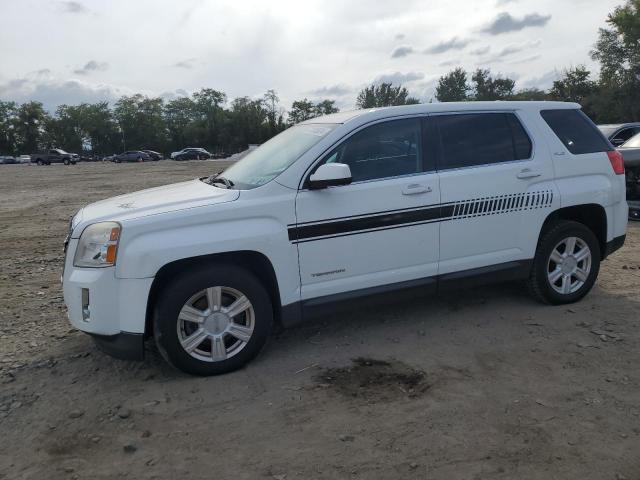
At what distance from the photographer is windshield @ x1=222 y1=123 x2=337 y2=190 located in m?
4.27

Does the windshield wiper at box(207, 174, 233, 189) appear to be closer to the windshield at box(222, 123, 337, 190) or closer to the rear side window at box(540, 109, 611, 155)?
the windshield at box(222, 123, 337, 190)

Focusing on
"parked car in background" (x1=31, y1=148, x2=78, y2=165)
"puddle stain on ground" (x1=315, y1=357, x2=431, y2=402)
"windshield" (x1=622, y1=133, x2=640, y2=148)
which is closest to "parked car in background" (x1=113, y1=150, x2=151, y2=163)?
"parked car in background" (x1=31, y1=148, x2=78, y2=165)

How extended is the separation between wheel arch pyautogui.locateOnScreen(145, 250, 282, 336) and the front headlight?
337 millimetres

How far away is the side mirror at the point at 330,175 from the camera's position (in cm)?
388

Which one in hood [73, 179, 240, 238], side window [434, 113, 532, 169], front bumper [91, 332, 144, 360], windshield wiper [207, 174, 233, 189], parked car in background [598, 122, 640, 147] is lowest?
front bumper [91, 332, 144, 360]

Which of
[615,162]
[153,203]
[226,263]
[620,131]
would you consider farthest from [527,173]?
[620,131]

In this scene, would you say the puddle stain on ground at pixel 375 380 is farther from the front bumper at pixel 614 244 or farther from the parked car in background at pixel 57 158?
the parked car in background at pixel 57 158

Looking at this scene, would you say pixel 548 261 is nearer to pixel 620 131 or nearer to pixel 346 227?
pixel 346 227

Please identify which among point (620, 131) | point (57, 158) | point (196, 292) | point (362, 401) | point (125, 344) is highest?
point (57, 158)

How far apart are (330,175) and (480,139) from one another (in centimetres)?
162

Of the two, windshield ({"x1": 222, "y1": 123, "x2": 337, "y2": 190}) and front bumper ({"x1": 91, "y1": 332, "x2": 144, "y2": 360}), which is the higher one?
windshield ({"x1": 222, "y1": 123, "x2": 337, "y2": 190})

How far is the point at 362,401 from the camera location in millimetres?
3482

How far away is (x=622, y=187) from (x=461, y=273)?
6.44ft

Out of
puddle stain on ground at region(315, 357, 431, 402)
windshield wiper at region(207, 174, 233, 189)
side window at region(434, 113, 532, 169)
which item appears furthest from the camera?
side window at region(434, 113, 532, 169)
